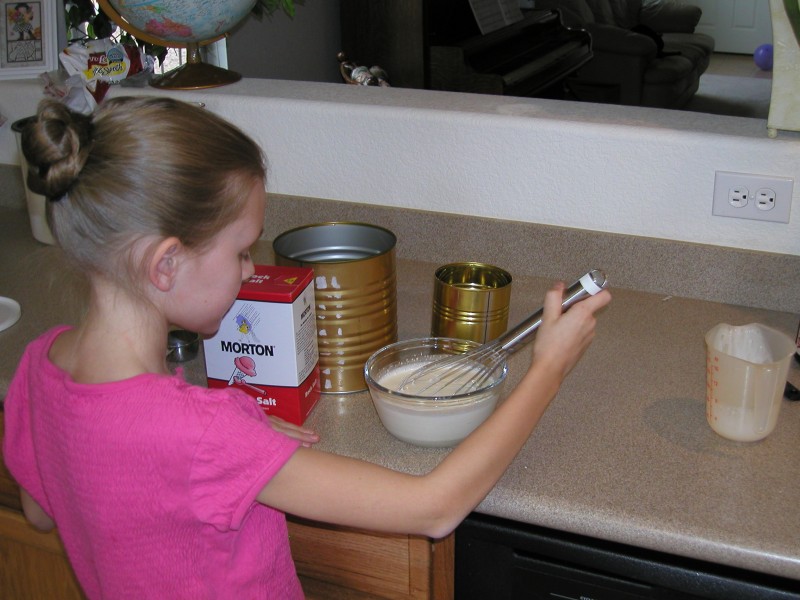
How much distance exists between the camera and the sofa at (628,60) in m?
4.39

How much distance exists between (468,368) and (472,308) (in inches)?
4.2

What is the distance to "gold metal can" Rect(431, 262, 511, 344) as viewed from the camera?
1188mm

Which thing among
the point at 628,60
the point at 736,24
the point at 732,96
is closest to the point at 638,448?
the point at 628,60

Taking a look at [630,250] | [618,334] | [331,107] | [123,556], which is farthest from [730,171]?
[123,556]

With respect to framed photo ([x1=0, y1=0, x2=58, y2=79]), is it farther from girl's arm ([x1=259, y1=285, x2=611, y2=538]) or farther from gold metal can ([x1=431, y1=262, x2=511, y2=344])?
girl's arm ([x1=259, y1=285, x2=611, y2=538])

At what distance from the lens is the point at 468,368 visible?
1.12m

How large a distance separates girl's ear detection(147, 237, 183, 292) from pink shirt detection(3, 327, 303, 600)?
0.09 m

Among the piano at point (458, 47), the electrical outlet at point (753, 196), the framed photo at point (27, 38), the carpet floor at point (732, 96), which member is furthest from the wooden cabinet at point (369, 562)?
the carpet floor at point (732, 96)

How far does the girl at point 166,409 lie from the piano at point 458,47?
2.56m

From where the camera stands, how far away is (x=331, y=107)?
5.09 ft

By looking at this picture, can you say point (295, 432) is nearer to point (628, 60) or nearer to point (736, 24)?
point (628, 60)

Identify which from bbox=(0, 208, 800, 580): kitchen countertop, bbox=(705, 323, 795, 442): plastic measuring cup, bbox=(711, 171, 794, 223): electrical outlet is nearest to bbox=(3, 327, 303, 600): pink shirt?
bbox=(0, 208, 800, 580): kitchen countertop

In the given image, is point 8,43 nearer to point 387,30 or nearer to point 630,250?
point 630,250

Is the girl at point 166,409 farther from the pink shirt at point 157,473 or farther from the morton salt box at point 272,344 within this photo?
the morton salt box at point 272,344
